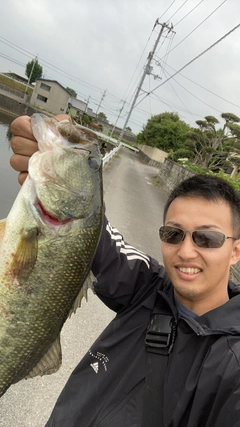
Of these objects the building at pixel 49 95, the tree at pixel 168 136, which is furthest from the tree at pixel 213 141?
the building at pixel 49 95

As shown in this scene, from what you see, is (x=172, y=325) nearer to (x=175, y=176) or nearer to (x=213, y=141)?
(x=175, y=176)

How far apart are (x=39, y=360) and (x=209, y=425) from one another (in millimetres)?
914

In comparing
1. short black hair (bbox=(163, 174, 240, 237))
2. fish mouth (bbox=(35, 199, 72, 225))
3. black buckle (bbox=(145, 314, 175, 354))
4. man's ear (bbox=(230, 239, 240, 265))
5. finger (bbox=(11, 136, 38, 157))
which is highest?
short black hair (bbox=(163, 174, 240, 237))

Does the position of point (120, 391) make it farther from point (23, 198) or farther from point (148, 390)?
point (23, 198)

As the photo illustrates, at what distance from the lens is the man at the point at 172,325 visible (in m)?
1.46

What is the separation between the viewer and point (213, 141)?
86.5ft

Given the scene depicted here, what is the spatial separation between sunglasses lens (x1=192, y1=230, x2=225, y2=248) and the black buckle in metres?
0.41

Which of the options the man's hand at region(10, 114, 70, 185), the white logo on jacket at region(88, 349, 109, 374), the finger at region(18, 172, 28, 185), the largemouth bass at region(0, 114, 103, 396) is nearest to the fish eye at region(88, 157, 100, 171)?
the largemouth bass at region(0, 114, 103, 396)

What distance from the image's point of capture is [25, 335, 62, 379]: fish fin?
182 centimetres

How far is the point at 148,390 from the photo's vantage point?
159 centimetres

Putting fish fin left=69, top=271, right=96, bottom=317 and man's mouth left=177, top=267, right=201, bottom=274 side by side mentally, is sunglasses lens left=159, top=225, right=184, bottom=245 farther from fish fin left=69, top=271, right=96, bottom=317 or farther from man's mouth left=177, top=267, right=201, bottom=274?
fish fin left=69, top=271, right=96, bottom=317

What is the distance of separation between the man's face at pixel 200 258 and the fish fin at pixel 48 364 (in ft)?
2.40

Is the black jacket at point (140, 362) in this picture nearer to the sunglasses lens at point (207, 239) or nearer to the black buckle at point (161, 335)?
the black buckle at point (161, 335)

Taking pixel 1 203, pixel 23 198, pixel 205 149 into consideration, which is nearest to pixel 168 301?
pixel 23 198
